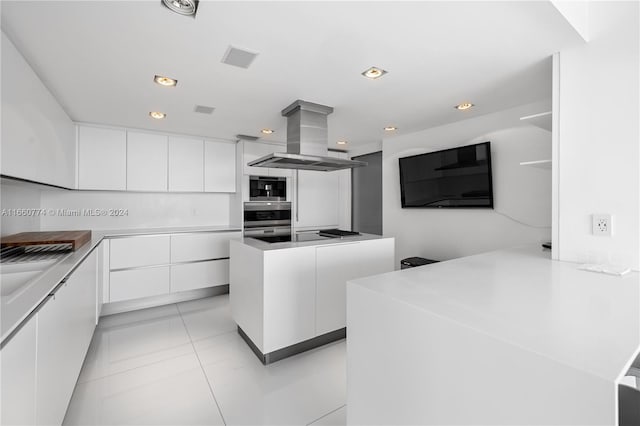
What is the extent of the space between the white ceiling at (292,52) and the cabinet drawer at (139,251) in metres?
1.41

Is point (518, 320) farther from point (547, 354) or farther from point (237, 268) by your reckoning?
point (237, 268)

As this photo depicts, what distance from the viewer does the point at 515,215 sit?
110 inches

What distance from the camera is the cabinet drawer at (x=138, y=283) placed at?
3146 mm

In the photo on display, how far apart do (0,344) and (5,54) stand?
1.62 metres

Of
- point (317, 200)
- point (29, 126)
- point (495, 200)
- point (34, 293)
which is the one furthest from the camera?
point (317, 200)

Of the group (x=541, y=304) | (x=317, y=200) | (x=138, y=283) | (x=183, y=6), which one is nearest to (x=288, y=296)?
(x=541, y=304)

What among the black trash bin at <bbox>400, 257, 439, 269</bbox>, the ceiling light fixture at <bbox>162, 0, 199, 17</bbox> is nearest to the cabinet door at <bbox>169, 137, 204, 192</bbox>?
the ceiling light fixture at <bbox>162, 0, 199, 17</bbox>

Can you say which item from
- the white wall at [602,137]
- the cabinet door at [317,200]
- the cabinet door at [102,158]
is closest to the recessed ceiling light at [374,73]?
the white wall at [602,137]

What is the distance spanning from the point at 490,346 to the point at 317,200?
4093 millimetres

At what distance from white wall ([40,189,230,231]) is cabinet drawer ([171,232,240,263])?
0.63m

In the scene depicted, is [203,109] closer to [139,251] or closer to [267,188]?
[267,188]

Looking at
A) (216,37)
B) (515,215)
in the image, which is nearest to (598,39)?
(515,215)

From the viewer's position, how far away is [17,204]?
99.5 inches

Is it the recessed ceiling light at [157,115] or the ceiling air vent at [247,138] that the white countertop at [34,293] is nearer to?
the recessed ceiling light at [157,115]
